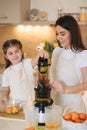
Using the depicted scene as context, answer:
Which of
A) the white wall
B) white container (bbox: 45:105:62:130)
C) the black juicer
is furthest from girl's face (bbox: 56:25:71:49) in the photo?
the white wall

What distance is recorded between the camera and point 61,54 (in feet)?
6.08

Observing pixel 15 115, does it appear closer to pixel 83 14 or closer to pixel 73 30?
pixel 73 30

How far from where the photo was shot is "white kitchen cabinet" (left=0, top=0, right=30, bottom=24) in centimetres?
313

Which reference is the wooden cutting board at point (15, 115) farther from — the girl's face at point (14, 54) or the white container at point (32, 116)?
the girl's face at point (14, 54)

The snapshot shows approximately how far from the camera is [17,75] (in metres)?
1.76

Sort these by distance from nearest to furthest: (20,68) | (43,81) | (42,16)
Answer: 1. (43,81)
2. (20,68)
3. (42,16)

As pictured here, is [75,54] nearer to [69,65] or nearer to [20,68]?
[69,65]

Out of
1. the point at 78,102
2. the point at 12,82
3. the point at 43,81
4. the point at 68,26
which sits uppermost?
the point at 68,26

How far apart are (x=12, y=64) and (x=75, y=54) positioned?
433 millimetres

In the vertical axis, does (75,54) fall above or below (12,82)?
above

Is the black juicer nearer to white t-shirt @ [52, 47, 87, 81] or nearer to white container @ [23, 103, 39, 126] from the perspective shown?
white container @ [23, 103, 39, 126]

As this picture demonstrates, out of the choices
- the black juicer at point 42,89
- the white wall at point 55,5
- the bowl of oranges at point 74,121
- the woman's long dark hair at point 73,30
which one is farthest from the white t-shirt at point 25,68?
the white wall at point 55,5

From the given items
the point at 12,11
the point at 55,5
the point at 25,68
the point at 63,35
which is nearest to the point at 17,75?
the point at 25,68

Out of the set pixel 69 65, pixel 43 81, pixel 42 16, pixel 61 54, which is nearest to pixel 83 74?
pixel 69 65
